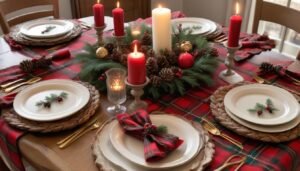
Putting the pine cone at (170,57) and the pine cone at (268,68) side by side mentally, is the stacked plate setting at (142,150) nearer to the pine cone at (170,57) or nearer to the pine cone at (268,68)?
the pine cone at (170,57)

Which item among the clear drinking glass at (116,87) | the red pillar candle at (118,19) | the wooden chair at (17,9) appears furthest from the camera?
the wooden chair at (17,9)

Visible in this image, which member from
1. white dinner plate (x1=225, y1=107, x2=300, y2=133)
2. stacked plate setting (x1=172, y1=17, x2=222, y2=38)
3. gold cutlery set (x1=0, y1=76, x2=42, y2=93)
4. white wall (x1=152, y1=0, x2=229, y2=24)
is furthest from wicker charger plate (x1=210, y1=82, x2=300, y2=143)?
white wall (x1=152, y1=0, x2=229, y2=24)

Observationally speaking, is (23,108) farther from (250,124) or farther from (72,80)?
(250,124)

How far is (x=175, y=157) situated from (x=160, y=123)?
138mm

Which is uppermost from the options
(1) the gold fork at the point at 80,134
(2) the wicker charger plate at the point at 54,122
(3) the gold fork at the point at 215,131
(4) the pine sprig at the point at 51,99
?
(4) the pine sprig at the point at 51,99

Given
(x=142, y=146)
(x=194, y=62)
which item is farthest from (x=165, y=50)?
(x=142, y=146)

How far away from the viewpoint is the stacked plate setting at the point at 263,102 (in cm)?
87

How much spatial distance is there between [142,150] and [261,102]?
0.40 meters

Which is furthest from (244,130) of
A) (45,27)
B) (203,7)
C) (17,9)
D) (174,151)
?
(203,7)

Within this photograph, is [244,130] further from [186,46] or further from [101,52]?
[101,52]

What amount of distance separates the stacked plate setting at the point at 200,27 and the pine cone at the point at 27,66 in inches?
24.6

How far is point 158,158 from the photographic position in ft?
2.47

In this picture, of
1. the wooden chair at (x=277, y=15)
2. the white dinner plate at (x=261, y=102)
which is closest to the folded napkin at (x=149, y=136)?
the white dinner plate at (x=261, y=102)

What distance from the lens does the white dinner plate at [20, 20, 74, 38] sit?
144 cm
